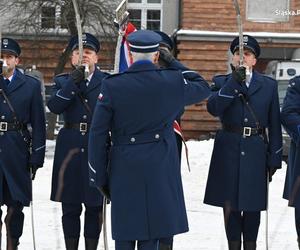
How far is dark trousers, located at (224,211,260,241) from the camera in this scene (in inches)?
258

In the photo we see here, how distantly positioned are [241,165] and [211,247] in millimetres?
1296

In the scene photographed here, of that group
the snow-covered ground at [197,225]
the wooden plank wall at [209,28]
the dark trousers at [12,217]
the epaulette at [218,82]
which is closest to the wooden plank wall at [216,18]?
the wooden plank wall at [209,28]

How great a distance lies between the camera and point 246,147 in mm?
6586

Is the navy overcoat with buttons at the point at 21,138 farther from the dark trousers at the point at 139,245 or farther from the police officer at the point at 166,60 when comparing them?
the dark trousers at the point at 139,245

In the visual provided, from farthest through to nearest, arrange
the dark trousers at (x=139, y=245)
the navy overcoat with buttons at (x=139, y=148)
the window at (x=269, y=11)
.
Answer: the window at (x=269, y=11) < the dark trousers at (x=139, y=245) < the navy overcoat with buttons at (x=139, y=148)

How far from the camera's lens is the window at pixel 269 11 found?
2606 centimetres

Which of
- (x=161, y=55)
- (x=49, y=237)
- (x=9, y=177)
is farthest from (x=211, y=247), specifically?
(x=161, y=55)

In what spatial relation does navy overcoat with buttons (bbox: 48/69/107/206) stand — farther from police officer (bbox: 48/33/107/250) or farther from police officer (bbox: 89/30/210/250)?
police officer (bbox: 89/30/210/250)

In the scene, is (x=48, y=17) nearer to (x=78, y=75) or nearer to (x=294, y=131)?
(x=78, y=75)

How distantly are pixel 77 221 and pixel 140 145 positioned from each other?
5.45 feet

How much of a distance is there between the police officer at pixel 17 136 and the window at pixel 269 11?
20000 millimetres

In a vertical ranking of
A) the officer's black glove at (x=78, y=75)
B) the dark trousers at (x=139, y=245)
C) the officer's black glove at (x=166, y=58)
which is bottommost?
the dark trousers at (x=139, y=245)

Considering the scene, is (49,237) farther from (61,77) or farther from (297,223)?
(297,223)

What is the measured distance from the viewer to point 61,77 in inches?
264
